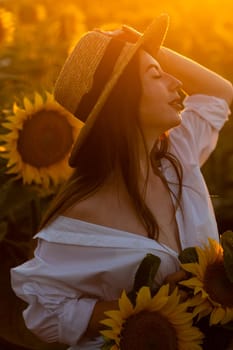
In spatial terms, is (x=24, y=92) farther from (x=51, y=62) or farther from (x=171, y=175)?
(x=171, y=175)

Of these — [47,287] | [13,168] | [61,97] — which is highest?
[61,97]

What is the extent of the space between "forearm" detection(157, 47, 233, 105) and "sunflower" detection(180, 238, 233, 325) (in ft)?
2.03

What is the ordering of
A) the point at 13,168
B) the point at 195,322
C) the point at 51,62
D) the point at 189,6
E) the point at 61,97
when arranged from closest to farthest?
the point at 195,322 < the point at 61,97 < the point at 13,168 < the point at 51,62 < the point at 189,6

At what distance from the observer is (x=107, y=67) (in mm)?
2605

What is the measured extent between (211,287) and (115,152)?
1.42 ft

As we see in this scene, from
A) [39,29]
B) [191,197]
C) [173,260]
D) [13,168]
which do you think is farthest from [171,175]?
[39,29]

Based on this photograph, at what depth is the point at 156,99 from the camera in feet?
8.45

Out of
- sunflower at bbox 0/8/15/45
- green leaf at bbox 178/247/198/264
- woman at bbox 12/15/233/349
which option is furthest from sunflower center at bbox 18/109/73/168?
sunflower at bbox 0/8/15/45

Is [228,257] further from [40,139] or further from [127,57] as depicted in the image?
[40,139]

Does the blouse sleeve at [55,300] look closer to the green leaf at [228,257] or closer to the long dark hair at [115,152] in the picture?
the long dark hair at [115,152]

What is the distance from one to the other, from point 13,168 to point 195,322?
1153mm

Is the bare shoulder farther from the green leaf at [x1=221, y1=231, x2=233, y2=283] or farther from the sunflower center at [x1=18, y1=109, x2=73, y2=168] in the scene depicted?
the sunflower center at [x1=18, y1=109, x2=73, y2=168]

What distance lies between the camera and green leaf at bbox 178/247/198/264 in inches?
101

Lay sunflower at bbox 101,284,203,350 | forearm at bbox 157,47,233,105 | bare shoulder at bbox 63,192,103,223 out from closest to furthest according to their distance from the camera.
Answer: sunflower at bbox 101,284,203,350 < bare shoulder at bbox 63,192,103,223 < forearm at bbox 157,47,233,105
